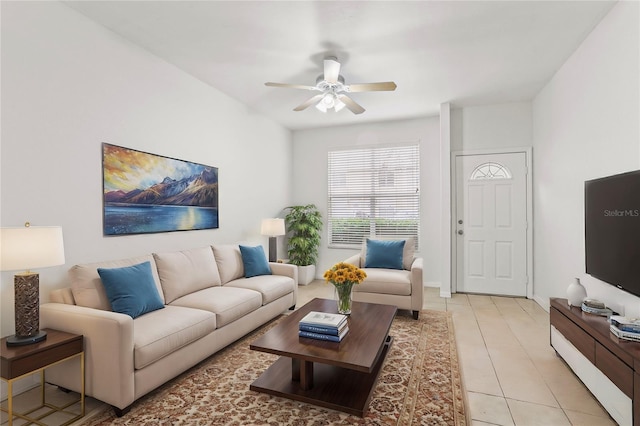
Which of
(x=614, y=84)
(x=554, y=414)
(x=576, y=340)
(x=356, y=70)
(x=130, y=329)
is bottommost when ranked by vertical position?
(x=554, y=414)

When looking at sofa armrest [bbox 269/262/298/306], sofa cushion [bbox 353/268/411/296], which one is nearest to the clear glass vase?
sofa cushion [bbox 353/268/411/296]

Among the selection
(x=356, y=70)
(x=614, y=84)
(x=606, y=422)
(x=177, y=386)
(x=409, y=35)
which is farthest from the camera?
(x=356, y=70)

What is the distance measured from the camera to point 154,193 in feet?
10.7

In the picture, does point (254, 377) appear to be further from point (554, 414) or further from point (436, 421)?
point (554, 414)

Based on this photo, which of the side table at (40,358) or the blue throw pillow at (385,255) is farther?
the blue throw pillow at (385,255)

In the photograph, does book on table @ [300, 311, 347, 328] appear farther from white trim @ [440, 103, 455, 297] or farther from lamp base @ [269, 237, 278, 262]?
white trim @ [440, 103, 455, 297]

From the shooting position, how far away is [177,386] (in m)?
2.34

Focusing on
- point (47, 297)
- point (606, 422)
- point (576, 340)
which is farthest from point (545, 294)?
point (47, 297)

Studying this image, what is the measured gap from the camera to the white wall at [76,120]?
2.18 m

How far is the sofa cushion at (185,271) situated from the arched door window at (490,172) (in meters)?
3.90

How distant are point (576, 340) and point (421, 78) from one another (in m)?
2.97

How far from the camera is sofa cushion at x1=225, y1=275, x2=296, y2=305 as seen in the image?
346 centimetres

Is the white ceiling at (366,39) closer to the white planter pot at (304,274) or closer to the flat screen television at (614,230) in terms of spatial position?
the flat screen television at (614,230)

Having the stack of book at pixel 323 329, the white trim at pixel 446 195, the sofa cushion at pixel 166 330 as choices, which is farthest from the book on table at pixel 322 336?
the white trim at pixel 446 195
